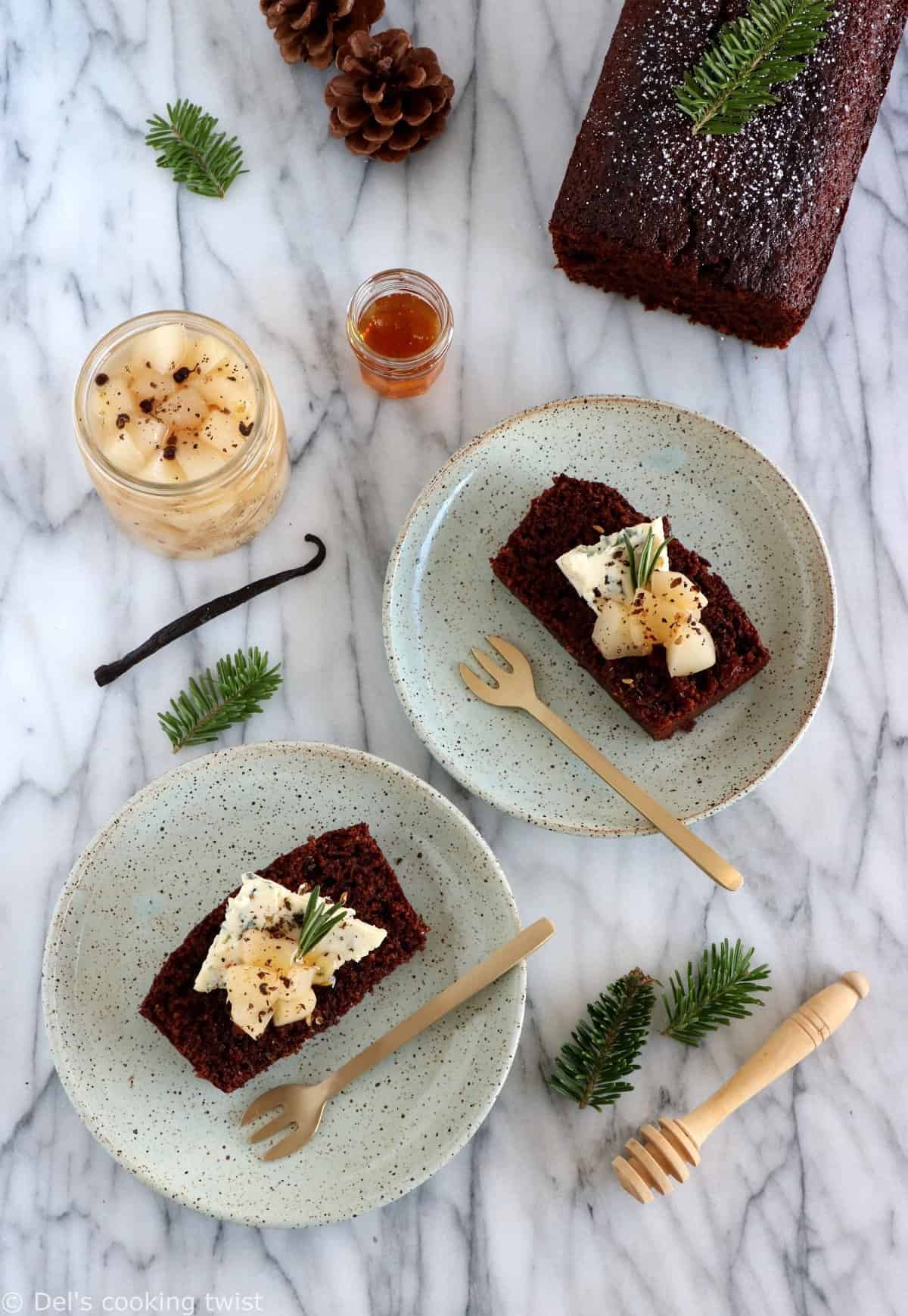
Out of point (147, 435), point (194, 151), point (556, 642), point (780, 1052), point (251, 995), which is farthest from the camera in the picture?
point (194, 151)

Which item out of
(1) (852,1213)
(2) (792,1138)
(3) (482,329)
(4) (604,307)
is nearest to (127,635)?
(3) (482,329)

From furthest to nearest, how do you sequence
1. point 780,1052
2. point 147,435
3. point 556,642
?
point 556,642, point 780,1052, point 147,435

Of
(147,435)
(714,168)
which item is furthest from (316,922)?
(714,168)

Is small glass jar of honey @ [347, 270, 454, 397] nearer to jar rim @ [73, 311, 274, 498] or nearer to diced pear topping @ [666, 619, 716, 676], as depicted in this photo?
jar rim @ [73, 311, 274, 498]

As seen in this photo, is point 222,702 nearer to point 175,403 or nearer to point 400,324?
point 175,403

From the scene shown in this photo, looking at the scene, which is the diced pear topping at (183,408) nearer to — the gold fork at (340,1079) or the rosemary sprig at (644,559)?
the rosemary sprig at (644,559)

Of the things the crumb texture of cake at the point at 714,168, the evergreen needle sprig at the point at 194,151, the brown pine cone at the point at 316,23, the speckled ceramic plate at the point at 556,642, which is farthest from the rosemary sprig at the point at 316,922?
the brown pine cone at the point at 316,23
